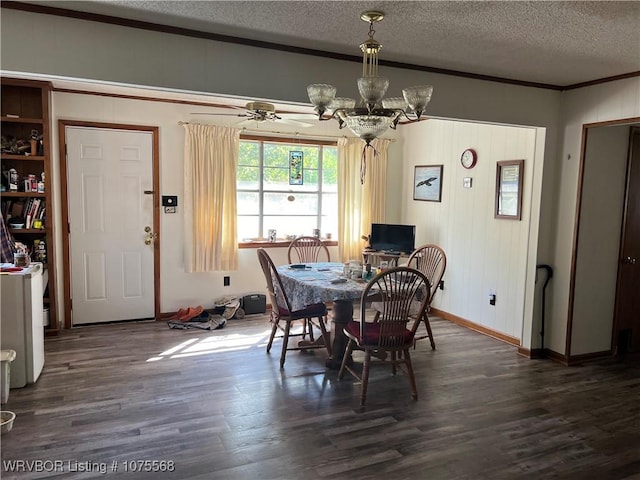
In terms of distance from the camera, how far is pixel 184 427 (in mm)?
2852

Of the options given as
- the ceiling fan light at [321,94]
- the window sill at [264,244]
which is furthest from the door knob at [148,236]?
the ceiling fan light at [321,94]

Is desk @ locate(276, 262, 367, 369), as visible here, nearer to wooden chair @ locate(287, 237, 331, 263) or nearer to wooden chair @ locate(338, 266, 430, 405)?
wooden chair @ locate(338, 266, 430, 405)

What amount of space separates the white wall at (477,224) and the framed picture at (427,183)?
0.08 metres

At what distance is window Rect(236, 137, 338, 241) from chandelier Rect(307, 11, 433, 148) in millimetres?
2890

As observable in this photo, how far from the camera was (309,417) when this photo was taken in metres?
3.01

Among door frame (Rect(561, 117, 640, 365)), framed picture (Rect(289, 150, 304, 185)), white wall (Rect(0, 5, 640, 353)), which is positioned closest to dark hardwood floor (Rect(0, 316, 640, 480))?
door frame (Rect(561, 117, 640, 365))

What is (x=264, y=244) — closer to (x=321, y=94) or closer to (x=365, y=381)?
(x=365, y=381)

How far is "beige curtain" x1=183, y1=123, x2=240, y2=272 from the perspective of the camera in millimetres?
5137

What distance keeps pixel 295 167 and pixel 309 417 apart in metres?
3.47

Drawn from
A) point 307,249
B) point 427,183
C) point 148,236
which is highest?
point 427,183

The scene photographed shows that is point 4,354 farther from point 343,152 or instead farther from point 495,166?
point 495,166

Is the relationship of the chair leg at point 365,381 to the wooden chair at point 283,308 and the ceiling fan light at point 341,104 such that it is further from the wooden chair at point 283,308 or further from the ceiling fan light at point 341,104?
the ceiling fan light at point 341,104

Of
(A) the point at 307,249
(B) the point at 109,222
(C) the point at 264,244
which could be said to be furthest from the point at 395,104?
(B) the point at 109,222

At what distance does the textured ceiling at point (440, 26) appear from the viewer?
2.32 metres
